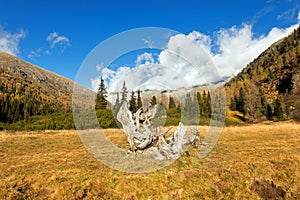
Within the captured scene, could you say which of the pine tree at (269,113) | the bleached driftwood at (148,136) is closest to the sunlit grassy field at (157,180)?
the bleached driftwood at (148,136)

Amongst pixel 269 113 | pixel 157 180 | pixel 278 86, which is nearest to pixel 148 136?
pixel 157 180

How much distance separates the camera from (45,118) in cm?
5578

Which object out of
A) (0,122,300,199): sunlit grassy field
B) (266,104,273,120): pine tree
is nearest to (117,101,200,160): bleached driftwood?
(0,122,300,199): sunlit grassy field

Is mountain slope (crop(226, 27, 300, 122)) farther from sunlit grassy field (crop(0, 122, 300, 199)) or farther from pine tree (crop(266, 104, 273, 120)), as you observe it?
sunlit grassy field (crop(0, 122, 300, 199))

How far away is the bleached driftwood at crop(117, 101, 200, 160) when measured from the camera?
17.0 m

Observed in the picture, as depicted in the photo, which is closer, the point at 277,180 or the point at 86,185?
the point at 86,185

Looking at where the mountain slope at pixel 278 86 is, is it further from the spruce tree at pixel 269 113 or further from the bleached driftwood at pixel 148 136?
the bleached driftwood at pixel 148 136

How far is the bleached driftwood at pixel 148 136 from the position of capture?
16953 millimetres

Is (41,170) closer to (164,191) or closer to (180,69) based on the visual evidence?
(164,191)

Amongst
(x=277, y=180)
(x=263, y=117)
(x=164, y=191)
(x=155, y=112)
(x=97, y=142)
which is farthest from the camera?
(x=263, y=117)

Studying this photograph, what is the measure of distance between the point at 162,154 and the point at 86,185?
6541mm

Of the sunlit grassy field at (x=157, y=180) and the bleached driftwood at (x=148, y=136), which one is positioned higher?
the bleached driftwood at (x=148, y=136)

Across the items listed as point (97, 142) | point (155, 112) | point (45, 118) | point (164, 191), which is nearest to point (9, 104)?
point (45, 118)

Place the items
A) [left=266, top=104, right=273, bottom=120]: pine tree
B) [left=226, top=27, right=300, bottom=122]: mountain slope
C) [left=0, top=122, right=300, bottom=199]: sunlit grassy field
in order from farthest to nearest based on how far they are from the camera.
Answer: [left=226, top=27, right=300, bottom=122]: mountain slope
[left=266, top=104, right=273, bottom=120]: pine tree
[left=0, top=122, right=300, bottom=199]: sunlit grassy field
